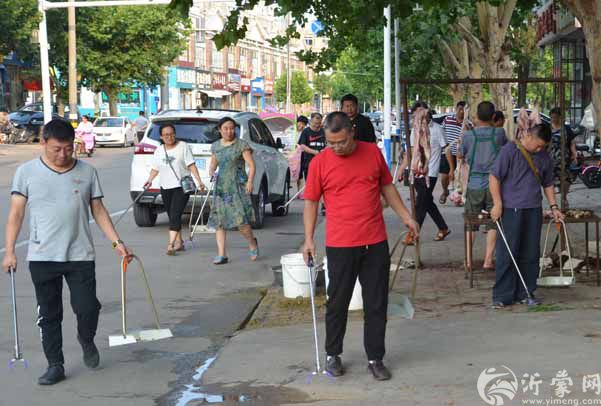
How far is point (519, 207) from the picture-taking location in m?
9.20

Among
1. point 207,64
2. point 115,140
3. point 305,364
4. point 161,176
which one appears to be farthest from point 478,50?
point 207,64

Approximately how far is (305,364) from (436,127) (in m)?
→ 7.00

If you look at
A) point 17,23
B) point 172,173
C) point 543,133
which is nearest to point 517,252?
point 543,133

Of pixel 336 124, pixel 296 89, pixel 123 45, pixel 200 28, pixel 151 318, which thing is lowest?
pixel 151 318

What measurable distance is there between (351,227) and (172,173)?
6978mm

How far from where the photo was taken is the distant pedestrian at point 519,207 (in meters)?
9.20

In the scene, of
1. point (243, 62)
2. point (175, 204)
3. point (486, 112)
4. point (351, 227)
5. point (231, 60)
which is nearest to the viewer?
point (351, 227)

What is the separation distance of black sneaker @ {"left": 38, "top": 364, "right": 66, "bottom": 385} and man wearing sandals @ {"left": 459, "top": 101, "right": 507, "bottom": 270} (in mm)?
5238

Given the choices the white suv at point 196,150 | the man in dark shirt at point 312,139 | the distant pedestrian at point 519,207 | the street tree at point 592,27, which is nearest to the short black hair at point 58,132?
the distant pedestrian at point 519,207

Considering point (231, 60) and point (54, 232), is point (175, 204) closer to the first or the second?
point (54, 232)

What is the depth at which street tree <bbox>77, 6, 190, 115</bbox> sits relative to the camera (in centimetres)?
5703

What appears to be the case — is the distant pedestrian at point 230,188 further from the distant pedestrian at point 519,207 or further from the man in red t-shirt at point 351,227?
the man in red t-shirt at point 351,227

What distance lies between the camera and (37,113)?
51.2m

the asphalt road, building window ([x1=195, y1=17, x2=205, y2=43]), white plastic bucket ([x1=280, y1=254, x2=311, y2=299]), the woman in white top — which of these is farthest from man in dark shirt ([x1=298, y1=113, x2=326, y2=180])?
building window ([x1=195, y1=17, x2=205, y2=43])
